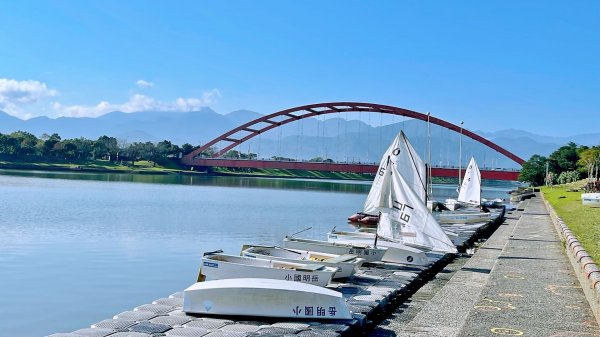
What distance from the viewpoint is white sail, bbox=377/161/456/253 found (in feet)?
74.4

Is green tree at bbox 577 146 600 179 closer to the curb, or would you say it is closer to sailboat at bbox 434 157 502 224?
sailboat at bbox 434 157 502 224

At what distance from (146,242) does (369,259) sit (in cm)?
1382

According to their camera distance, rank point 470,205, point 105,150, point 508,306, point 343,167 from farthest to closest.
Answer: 1. point 105,150
2. point 343,167
3. point 470,205
4. point 508,306

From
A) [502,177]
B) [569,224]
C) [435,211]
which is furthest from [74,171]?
[569,224]

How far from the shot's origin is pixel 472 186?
60375 mm

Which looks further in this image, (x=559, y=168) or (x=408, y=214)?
(x=559, y=168)

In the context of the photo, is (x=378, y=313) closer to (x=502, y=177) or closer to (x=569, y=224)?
(x=569, y=224)

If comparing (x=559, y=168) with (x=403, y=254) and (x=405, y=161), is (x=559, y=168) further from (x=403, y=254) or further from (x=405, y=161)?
(x=403, y=254)

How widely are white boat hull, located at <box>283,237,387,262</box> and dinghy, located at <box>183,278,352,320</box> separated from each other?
793 centimetres

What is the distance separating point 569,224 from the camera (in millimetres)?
29656

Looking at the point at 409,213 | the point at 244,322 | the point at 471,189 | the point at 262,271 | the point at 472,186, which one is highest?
the point at 472,186

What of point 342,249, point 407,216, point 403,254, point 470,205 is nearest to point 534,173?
point 470,205

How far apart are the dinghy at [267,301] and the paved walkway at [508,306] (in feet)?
3.59

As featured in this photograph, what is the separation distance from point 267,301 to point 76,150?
13839 centimetres
